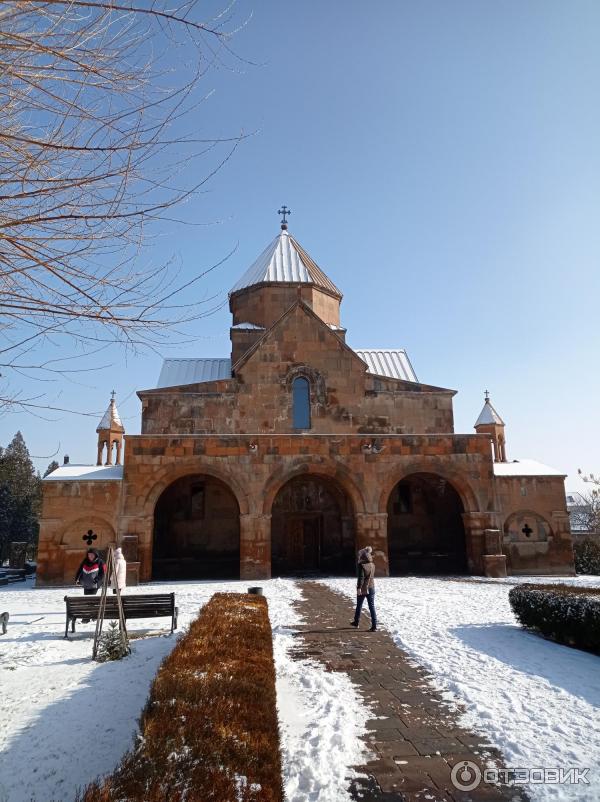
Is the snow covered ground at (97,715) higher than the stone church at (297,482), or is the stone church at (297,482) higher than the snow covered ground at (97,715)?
the stone church at (297,482)


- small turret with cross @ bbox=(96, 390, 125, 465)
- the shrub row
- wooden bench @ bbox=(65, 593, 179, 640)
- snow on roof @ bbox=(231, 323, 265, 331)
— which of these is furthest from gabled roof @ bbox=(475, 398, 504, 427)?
wooden bench @ bbox=(65, 593, 179, 640)

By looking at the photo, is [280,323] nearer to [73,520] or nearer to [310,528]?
[310,528]

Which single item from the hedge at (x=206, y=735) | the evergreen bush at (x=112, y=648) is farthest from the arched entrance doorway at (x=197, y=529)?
the hedge at (x=206, y=735)

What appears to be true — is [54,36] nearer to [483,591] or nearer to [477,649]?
[477,649]

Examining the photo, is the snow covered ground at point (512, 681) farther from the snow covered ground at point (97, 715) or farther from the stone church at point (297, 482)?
the stone church at point (297, 482)

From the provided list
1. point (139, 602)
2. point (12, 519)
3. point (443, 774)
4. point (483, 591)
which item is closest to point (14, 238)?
point (443, 774)

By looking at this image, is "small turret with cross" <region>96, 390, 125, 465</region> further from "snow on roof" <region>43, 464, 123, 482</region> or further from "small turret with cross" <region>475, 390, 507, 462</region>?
"small turret with cross" <region>475, 390, 507, 462</region>

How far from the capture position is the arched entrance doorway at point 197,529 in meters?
17.6

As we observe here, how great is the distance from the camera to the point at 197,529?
18109mm

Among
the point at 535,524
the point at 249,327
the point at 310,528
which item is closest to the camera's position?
the point at 535,524

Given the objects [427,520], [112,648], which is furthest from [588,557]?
[112,648]

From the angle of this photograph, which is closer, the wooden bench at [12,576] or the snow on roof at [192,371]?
the wooden bench at [12,576]

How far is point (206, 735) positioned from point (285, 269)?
65.5 feet

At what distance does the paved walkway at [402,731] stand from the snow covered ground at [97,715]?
0.17 metres
